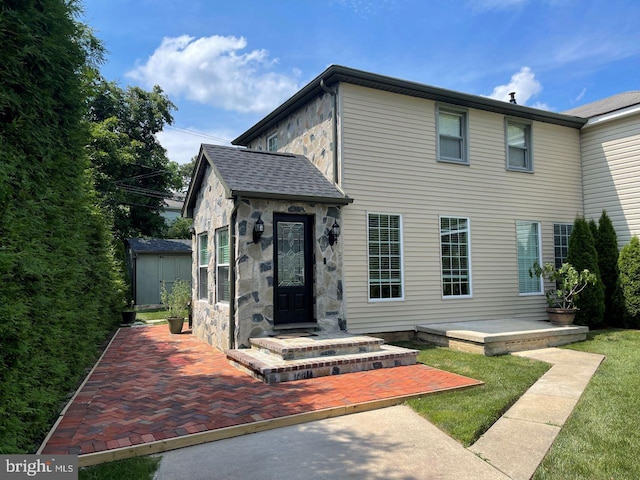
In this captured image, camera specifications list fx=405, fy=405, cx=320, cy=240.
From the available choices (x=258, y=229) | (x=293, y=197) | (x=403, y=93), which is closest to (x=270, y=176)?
(x=293, y=197)

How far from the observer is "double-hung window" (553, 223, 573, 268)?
10.8 meters

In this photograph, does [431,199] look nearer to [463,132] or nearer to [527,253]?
[463,132]

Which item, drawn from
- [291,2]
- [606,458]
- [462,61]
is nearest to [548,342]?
[606,458]

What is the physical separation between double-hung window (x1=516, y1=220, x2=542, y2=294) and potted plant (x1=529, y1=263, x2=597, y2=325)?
35cm

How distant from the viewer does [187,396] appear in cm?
499

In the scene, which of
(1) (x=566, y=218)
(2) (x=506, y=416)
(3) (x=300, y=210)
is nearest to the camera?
(2) (x=506, y=416)

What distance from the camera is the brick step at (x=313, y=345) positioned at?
6168mm

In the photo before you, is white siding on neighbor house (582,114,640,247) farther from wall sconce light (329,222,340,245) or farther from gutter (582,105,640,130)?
wall sconce light (329,222,340,245)

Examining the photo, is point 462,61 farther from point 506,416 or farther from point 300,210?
point 506,416

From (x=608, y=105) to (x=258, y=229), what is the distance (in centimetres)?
1096

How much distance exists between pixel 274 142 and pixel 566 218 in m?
8.32

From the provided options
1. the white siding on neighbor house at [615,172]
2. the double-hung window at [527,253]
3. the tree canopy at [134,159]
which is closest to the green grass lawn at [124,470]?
the double-hung window at [527,253]

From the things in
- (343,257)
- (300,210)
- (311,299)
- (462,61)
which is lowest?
(311,299)

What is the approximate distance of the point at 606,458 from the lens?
10.8 ft
